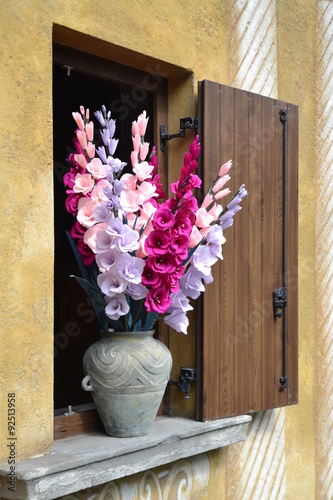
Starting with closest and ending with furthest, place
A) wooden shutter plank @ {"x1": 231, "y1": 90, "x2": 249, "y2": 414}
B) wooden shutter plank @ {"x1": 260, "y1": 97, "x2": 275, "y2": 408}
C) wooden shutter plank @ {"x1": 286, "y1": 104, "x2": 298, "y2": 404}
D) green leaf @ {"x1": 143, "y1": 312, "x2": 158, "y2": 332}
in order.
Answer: green leaf @ {"x1": 143, "y1": 312, "x2": 158, "y2": 332}, wooden shutter plank @ {"x1": 231, "y1": 90, "x2": 249, "y2": 414}, wooden shutter plank @ {"x1": 260, "y1": 97, "x2": 275, "y2": 408}, wooden shutter plank @ {"x1": 286, "y1": 104, "x2": 298, "y2": 404}

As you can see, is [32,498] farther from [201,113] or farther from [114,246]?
[201,113]

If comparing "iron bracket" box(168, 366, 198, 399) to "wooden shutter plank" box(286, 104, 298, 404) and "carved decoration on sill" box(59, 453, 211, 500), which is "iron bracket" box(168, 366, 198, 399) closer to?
"carved decoration on sill" box(59, 453, 211, 500)

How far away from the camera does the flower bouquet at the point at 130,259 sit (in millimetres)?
2770

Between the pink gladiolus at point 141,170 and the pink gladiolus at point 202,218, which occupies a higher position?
the pink gladiolus at point 141,170

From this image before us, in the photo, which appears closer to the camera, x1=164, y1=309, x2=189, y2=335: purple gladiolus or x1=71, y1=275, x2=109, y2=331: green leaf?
x1=71, y1=275, x2=109, y2=331: green leaf

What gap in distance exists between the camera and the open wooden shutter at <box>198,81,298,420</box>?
3.36 m

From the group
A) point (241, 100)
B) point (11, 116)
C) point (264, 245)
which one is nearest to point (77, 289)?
point (264, 245)

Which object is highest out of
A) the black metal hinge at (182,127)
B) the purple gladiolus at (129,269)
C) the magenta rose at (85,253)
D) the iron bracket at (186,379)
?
the black metal hinge at (182,127)

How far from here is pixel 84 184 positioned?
9.39 ft

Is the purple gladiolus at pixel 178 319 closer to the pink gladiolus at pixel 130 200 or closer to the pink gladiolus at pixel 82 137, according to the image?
the pink gladiolus at pixel 130 200

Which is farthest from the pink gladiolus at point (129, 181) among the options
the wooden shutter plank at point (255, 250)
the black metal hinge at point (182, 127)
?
the wooden shutter plank at point (255, 250)

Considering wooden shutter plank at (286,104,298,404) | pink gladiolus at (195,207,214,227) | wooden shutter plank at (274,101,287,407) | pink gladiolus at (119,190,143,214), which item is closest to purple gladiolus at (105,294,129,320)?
pink gladiolus at (119,190,143,214)

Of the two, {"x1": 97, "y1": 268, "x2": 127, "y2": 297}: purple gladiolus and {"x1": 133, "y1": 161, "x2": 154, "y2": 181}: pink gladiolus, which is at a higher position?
{"x1": 133, "y1": 161, "x2": 154, "y2": 181}: pink gladiolus

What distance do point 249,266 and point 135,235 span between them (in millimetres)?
985
